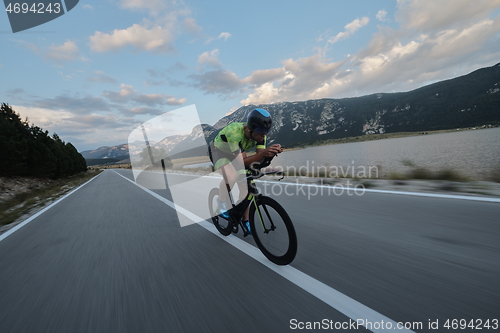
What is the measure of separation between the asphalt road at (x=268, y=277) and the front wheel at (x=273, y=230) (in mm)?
133

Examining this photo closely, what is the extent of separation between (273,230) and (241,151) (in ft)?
3.40

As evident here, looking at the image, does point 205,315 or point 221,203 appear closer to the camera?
point 205,315

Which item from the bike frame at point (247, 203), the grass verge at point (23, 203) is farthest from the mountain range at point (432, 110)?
the bike frame at point (247, 203)

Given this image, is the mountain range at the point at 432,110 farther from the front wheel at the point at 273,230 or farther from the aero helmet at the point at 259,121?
the front wheel at the point at 273,230

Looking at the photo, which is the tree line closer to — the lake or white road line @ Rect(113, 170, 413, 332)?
the lake

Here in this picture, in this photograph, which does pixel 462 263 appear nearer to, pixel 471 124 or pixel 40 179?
pixel 40 179

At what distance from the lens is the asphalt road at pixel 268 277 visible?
175cm

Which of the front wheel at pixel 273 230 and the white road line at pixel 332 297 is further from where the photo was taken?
the front wheel at pixel 273 230

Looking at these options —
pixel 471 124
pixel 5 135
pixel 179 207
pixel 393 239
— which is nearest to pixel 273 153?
pixel 393 239

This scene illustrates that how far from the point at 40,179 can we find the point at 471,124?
143210 mm

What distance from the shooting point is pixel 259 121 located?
270cm

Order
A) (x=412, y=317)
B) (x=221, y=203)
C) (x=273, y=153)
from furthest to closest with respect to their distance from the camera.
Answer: (x=221, y=203) → (x=273, y=153) → (x=412, y=317)

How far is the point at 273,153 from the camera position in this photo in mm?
2447

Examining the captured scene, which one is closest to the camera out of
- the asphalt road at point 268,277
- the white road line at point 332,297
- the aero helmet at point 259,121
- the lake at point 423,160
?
the white road line at point 332,297
